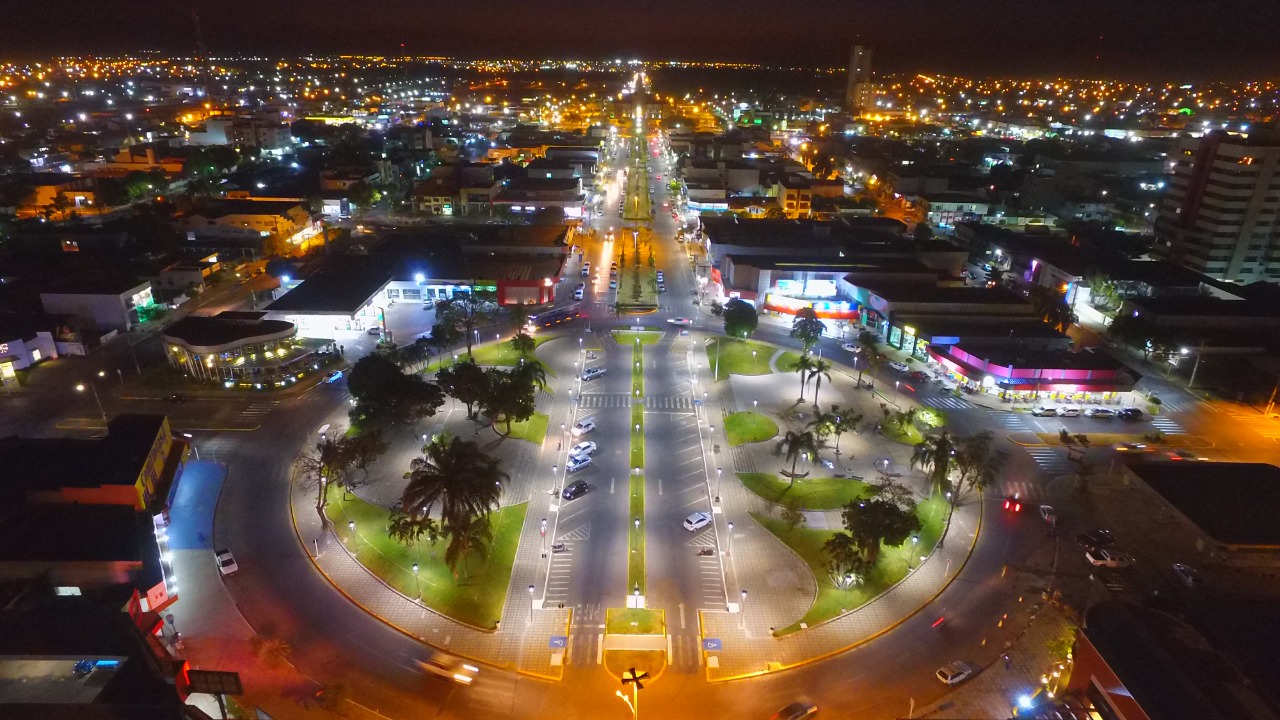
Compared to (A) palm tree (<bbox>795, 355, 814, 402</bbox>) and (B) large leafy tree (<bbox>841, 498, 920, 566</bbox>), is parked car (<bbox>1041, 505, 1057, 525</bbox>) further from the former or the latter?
(A) palm tree (<bbox>795, 355, 814, 402</bbox>)

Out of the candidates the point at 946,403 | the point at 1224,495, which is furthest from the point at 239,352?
the point at 1224,495

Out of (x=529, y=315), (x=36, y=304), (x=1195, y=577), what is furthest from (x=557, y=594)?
(x=36, y=304)

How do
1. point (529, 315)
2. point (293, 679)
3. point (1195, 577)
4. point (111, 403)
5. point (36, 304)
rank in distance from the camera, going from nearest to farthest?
point (293, 679) < point (1195, 577) < point (111, 403) < point (36, 304) < point (529, 315)

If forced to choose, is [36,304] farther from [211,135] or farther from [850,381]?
[211,135]

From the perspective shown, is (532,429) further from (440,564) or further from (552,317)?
(552,317)

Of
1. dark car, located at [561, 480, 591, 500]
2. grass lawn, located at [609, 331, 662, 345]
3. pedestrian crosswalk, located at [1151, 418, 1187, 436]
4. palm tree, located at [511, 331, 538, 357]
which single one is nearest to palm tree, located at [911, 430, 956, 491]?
dark car, located at [561, 480, 591, 500]

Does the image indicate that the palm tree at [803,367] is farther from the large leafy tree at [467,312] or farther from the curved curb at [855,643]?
the large leafy tree at [467,312]
